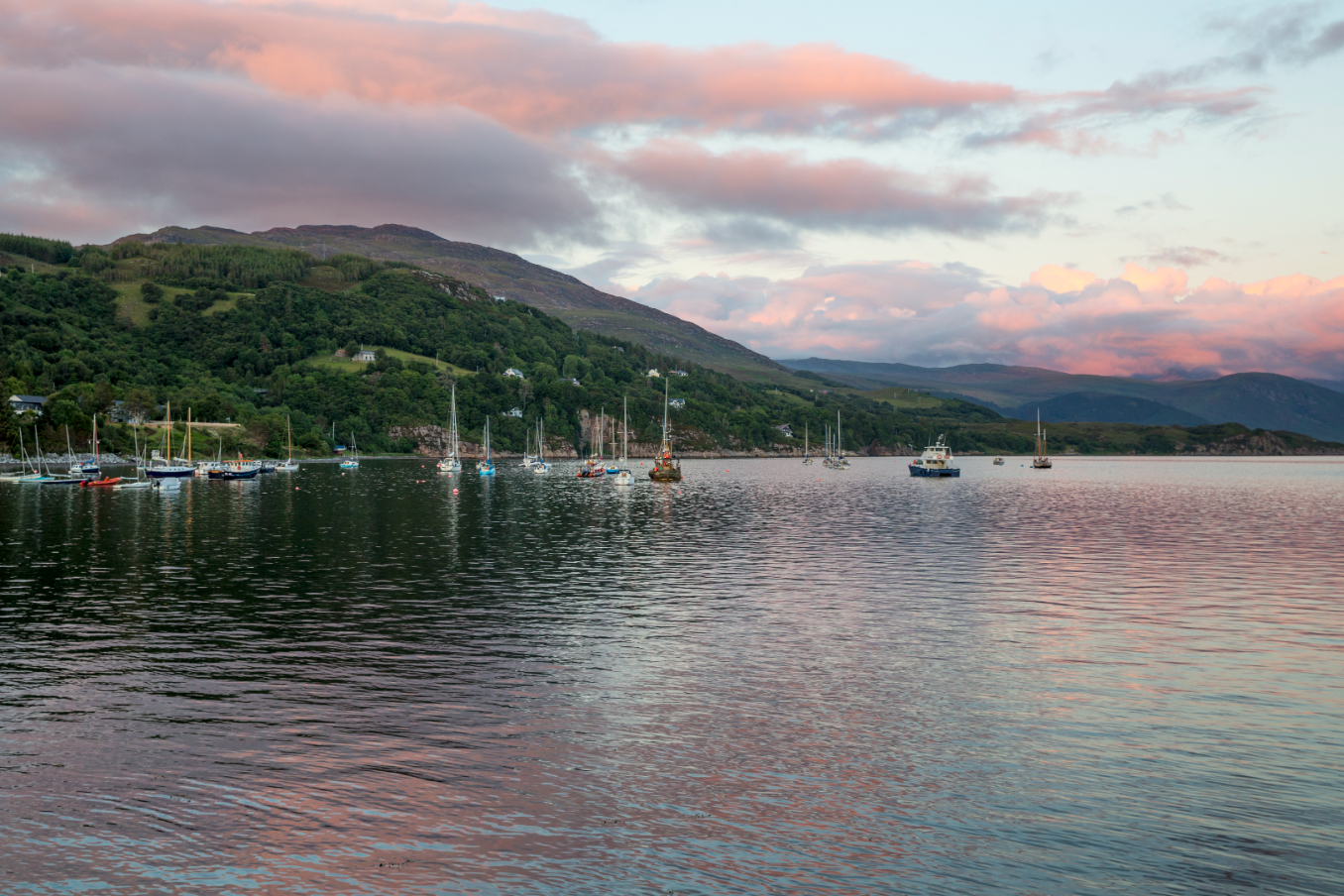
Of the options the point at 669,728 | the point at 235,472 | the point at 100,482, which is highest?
the point at 235,472

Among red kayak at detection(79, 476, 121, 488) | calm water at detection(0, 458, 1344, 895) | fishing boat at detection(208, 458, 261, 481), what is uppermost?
fishing boat at detection(208, 458, 261, 481)

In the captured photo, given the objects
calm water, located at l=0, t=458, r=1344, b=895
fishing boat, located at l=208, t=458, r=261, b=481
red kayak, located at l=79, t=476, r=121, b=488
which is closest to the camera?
calm water, located at l=0, t=458, r=1344, b=895

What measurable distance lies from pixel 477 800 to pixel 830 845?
6606mm

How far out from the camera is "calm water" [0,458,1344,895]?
15.1 metres

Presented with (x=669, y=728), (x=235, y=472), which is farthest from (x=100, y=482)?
(x=669, y=728)

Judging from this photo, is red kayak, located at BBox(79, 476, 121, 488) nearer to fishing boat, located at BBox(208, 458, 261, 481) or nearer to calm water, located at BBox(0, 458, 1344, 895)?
fishing boat, located at BBox(208, 458, 261, 481)

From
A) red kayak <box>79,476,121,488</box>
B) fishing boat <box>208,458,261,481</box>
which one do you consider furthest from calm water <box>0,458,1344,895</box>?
fishing boat <box>208,458,261,481</box>

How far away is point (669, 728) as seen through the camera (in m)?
22.5

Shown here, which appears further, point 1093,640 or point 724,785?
point 1093,640

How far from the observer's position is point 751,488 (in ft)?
525

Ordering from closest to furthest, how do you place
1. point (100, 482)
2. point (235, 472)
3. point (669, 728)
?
1. point (669, 728)
2. point (100, 482)
3. point (235, 472)

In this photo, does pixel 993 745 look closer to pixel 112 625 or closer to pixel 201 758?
pixel 201 758

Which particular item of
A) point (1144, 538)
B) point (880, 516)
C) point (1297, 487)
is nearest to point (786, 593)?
point (1144, 538)

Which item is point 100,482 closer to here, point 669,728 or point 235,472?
point 235,472
